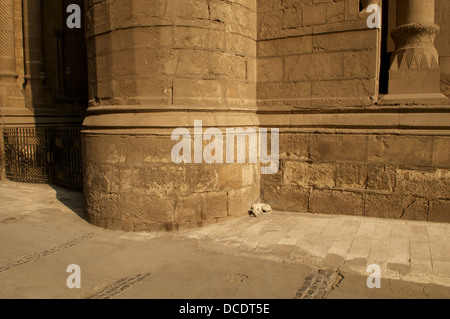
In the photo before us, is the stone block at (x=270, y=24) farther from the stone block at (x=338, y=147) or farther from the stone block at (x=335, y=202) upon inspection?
the stone block at (x=335, y=202)

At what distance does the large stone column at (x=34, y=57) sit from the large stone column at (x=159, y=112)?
6.39 metres

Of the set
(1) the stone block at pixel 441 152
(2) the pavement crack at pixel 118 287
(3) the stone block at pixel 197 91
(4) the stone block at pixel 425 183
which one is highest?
(3) the stone block at pixel 197 91

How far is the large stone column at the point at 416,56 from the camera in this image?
4.85 metres

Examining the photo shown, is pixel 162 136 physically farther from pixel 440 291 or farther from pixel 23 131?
pixel 23 131

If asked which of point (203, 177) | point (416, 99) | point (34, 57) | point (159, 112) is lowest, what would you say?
point (203, 177)

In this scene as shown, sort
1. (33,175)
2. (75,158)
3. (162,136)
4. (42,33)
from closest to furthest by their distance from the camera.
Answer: (162,136), (75,158), (33,175), (42,33)

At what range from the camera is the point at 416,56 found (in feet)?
16.1

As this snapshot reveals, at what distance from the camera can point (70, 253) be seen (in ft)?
12.9

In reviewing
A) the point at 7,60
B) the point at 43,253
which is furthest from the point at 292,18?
the point at 7,60

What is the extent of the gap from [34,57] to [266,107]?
8097 millimetres

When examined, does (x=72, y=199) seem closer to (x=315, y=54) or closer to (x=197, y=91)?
(x=197, y=91)

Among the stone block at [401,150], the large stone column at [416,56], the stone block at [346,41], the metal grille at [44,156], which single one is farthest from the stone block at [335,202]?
the metal grille at [44,156]
